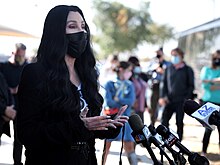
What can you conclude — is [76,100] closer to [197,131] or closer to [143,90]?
[143,90]

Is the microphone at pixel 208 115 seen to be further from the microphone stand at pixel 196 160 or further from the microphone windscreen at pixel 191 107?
the microphone stand at pixel 196 160

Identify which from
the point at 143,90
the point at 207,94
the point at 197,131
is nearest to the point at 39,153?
the point at 207,94

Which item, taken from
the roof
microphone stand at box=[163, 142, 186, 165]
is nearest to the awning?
microphone stand at box=[163, 142, 186, 165]

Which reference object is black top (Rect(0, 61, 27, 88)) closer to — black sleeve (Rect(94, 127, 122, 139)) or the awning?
the awning

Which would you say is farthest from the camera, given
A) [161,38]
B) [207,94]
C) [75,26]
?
[161,38]

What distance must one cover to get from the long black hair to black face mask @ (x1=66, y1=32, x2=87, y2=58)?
52 mm

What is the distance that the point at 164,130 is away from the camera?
281cm

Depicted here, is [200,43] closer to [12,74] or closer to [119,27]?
[12,74]

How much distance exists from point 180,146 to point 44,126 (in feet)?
2.45

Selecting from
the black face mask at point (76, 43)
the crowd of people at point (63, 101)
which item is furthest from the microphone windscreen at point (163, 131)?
the black face mask at point (76, 43)

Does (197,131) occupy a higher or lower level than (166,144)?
lower

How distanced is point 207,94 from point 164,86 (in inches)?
54.7

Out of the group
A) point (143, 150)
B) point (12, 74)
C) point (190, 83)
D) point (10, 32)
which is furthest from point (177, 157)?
point (190, 83)

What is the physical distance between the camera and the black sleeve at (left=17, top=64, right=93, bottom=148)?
260 cm
